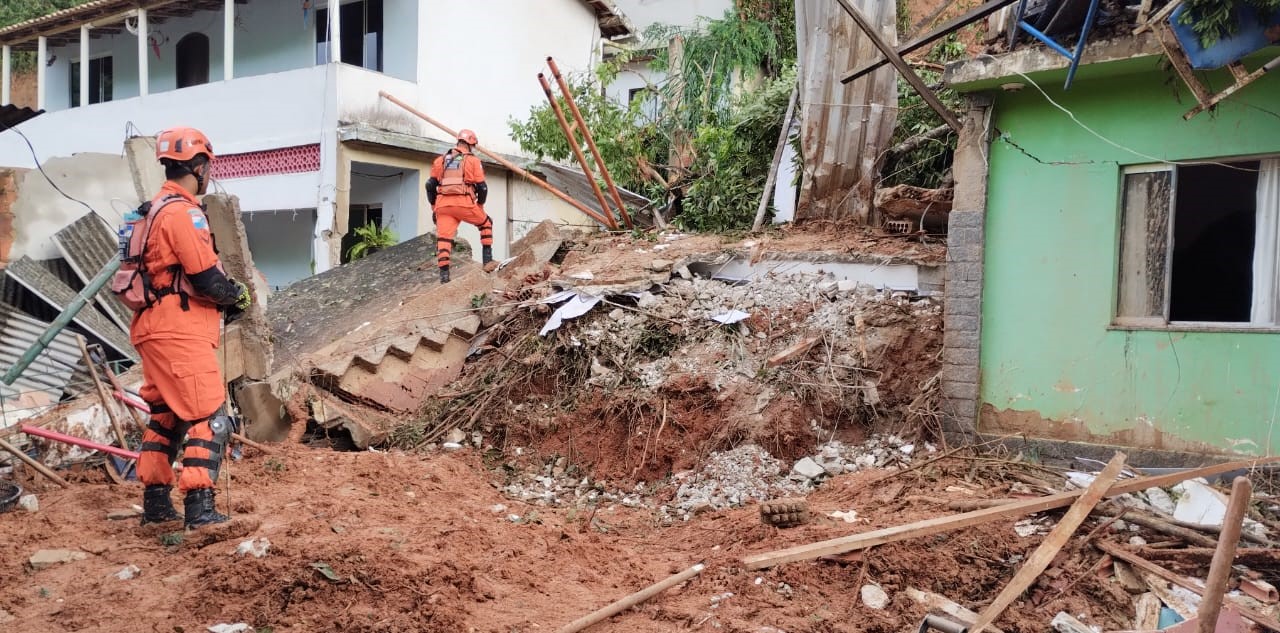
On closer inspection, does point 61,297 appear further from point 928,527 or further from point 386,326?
point 928,527

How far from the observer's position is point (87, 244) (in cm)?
920

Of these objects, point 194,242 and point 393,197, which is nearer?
point 194,242

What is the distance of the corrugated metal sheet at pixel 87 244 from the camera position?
354 inches

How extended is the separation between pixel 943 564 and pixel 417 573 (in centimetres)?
234

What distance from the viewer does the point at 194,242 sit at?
450cm

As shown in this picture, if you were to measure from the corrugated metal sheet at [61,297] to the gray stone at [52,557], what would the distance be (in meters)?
3.43

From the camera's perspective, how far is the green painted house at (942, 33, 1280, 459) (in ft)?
17.8

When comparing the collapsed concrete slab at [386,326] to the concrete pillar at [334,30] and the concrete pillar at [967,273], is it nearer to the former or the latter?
the concrete pillar at [967,273]

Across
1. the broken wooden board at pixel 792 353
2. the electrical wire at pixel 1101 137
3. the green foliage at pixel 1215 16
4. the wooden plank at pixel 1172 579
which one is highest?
→ the green foliage at pixel 1215 16

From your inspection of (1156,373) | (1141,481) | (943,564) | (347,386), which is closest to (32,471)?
(347,386)

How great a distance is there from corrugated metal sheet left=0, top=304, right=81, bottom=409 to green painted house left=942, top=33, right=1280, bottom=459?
6.03 meters

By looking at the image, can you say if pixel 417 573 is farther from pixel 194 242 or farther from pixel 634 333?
pixel 634 333

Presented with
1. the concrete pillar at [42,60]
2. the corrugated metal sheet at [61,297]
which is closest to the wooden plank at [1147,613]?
the corrugated metal sheet at [61,297]

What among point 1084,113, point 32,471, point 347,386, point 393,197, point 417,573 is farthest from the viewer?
point 393,197
